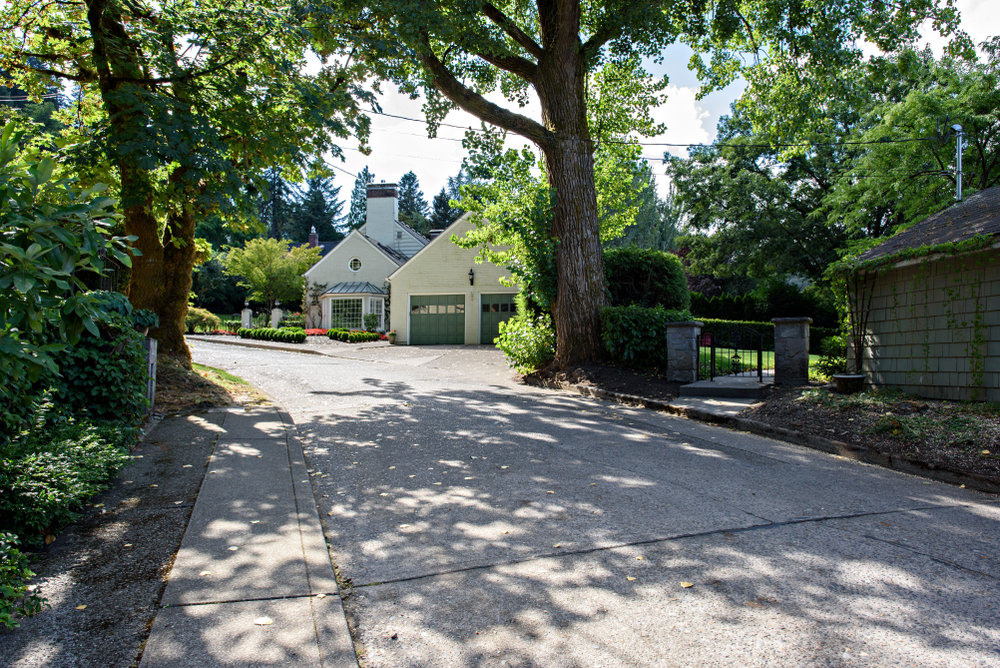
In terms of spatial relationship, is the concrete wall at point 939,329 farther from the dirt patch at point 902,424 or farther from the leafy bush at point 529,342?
the leafy bush at point 529,342

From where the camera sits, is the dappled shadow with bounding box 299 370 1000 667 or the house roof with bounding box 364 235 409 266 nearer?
the dappled shadow with bounding box 299 370 1000 667

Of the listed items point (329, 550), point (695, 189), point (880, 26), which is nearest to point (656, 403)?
point (329, 550)

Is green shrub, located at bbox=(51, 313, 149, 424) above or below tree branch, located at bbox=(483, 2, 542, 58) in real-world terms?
below

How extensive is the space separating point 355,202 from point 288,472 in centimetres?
7471

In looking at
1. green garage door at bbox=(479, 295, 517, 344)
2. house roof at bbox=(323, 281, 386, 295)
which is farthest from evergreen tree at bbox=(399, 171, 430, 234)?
green garage door at bbox=(479, 295, 517, 344)

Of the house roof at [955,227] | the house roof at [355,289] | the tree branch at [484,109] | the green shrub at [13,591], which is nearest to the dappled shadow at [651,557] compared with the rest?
the green shrub at [13,591]

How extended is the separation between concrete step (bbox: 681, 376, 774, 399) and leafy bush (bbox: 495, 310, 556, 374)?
390 centimetres

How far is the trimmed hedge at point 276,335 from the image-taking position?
26453 millimetres

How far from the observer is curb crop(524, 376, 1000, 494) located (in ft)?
17.7

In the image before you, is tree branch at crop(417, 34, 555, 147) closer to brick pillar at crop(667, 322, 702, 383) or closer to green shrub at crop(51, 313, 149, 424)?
brick pillar at crop(667, 322, 702, 383)

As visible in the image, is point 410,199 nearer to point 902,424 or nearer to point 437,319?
point 437,319

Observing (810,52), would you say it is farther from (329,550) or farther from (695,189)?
(695,189)

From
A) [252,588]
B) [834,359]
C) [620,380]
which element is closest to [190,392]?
[252,588]

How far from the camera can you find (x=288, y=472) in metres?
5.16
